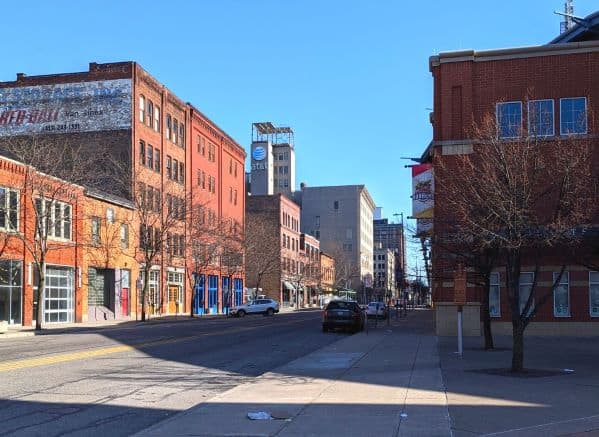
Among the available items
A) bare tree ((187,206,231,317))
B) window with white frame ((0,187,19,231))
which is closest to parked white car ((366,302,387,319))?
bare tree ((187,206,231,317))

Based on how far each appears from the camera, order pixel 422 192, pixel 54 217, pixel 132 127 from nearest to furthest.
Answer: pixel 422 192 < pixel 54 217 < pixel 132 127

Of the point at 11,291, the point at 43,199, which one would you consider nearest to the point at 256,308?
the point at 11,291

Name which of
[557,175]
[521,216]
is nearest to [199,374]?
[521,216]

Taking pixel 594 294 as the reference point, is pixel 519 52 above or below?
above

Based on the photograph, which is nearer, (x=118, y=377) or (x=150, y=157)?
(x=118, y=377)

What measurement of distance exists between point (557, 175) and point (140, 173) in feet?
122

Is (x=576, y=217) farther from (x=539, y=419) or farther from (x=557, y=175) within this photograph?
(x=539, y=419)

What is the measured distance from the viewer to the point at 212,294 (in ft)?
219

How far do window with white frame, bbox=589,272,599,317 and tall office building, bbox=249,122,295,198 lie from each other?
122 metres

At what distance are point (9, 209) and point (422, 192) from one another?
801 inches

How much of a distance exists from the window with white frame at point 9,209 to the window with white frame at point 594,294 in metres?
26.7

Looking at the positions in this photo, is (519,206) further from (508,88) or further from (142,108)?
(142,108)

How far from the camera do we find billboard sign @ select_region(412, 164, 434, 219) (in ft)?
95.5

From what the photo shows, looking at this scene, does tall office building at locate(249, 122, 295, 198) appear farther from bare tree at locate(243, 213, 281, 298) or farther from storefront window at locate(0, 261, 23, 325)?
storefront window at locate(0, 261, 23, 325)
